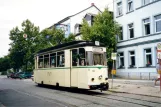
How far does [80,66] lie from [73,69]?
866 millimetres

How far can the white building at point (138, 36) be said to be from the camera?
88.1 ft

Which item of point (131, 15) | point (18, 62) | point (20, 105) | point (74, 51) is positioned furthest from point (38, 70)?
point (18, 62)

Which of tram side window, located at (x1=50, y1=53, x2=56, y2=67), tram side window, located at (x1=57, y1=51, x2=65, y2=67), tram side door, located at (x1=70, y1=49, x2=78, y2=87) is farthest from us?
tram side window, located at (x1=50, y1=53, x2=56, y2=67)

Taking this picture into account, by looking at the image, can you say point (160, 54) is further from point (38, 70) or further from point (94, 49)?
point (38, 70)

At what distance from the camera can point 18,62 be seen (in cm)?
5531

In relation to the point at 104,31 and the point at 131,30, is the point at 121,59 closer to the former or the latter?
the point at 131,30

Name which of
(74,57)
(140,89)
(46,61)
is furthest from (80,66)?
(46,61)

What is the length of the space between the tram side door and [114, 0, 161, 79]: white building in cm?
1373

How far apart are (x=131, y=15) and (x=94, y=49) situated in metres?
17.7

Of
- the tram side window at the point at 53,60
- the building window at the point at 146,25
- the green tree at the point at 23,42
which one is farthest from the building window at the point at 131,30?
the green tree at the point at 23,42

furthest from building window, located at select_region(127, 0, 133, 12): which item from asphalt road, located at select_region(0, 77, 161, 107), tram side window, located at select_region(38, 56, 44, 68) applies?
asphalt road, located at select_region(0, 77, 161, 107)

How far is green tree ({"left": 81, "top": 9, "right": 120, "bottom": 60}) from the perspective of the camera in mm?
31031

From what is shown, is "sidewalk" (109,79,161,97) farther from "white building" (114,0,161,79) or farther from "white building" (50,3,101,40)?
"white building" (50,3,101,40)

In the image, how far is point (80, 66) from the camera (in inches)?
587
